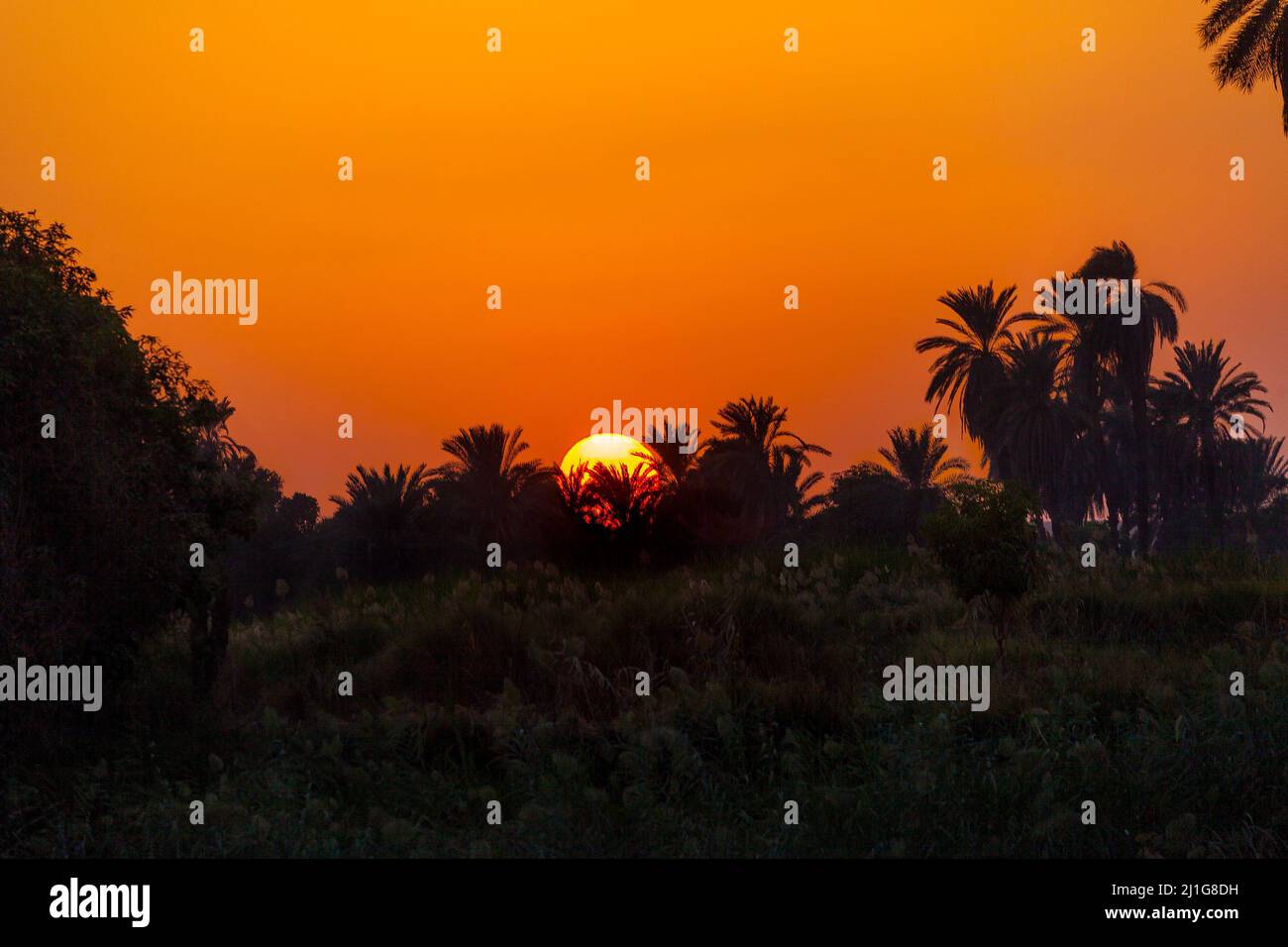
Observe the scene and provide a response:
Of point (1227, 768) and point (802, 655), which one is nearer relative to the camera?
point (1227, 768)

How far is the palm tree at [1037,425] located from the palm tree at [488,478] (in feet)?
70.8

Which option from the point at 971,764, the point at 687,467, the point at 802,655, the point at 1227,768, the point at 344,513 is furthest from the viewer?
the point at 687,467

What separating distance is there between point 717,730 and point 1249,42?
24508 millimetres

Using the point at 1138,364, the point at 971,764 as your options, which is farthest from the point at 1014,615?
the point at 1138,364

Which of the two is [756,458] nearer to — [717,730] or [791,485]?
[791,485]

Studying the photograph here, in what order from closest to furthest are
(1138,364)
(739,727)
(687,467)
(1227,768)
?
(1227,768), (739,727), (687,467), (1138,364)

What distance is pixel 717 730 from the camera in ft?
49.9

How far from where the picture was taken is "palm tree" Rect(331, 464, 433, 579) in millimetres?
48219

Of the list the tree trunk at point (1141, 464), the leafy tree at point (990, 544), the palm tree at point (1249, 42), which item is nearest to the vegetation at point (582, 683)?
the leafy tree at point (990, 544)

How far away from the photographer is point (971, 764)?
12.4 m

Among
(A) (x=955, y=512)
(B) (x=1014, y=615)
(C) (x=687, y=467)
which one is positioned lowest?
(B) (x=1014, y=615)

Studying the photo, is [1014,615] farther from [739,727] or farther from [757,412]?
[757,412]

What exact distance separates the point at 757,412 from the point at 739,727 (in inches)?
1724
